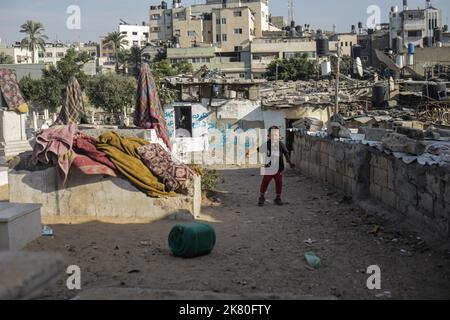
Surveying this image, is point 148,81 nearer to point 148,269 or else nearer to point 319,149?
point 319,149

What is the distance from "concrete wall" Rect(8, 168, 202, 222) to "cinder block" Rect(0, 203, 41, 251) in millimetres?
1852

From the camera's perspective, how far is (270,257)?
5.96 m

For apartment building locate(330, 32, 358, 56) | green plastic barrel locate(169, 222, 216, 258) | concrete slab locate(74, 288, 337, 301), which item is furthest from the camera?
apartment building locate(330, 32, 358, 56)

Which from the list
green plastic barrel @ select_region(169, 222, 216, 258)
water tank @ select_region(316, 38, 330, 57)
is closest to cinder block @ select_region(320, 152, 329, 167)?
green plastic barrel @ select_region(169, 222, 216, 258)

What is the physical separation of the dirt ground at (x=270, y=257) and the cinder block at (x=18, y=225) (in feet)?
0.59

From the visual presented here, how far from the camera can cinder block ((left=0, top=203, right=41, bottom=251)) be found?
18.1 feet

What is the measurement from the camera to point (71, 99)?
40.1ft

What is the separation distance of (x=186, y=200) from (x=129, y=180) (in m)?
0.93

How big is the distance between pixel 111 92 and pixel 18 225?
107 feet

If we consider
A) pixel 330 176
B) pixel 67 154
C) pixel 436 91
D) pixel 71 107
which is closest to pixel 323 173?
pixel 330 176

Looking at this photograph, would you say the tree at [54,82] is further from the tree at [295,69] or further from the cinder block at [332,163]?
the cinder block at [332,163]

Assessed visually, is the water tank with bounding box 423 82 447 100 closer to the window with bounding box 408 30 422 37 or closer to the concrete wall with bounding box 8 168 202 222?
the concrete wall with bounding box 8 168 202 222

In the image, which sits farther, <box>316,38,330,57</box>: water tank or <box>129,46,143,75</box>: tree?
<box>129,46,143,75</box>: tree

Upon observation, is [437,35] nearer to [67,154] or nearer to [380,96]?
[380,96]
